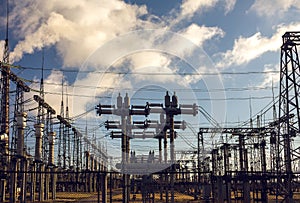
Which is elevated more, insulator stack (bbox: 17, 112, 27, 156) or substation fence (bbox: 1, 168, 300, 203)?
insulator stack (bbox: 17, 112, 27, 156)

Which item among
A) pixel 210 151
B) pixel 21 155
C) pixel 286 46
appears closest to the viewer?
pixel 286 46

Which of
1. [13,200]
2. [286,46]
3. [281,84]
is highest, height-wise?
[286,46]

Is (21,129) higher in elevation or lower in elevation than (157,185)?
higher

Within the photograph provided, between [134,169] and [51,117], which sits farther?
[51,117]

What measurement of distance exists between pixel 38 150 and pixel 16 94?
817cm

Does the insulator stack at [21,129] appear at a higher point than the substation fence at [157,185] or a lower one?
higher

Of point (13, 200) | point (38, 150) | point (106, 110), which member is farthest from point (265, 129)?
point (13, 200)

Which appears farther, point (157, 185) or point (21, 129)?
point (21, 129)

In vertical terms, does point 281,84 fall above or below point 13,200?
above

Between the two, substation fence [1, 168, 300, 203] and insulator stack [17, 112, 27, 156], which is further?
insulator stack [17, 112, 27, 156]

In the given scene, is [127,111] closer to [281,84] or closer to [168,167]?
[168,167]

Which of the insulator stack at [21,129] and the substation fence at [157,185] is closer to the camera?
the substation fence at [157,185]

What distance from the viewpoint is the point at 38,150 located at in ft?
99.6

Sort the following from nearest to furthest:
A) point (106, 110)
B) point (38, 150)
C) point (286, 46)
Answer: point (286, 46) → point (106, 110) → point (38, 150)
